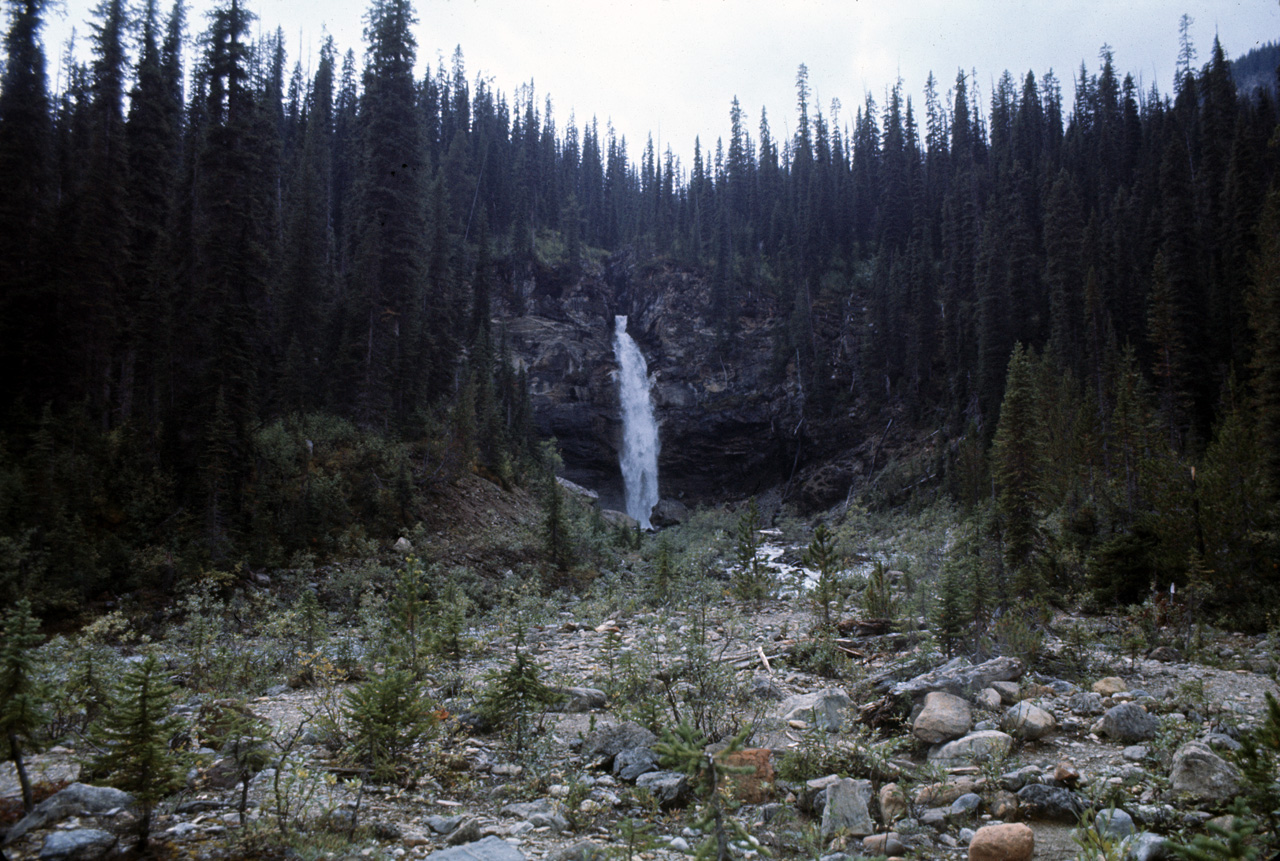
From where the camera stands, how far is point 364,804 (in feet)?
15.2

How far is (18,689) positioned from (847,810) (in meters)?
5.31

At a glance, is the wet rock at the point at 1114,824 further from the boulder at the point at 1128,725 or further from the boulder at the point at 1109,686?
the boulder at the point at 1109,686

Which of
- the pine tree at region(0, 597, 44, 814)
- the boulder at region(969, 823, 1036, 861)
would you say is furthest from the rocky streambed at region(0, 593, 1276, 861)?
the pine tree at region(0, 597, 44, 814)

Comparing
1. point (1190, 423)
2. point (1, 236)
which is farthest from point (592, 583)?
point (1190, 423)

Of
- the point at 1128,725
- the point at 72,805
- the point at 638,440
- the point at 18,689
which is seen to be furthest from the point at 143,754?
the point at 638,440

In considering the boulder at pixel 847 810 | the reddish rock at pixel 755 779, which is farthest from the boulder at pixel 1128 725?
the reddish rock at pixel 755 779

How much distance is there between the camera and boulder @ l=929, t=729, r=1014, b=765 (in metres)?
5.34

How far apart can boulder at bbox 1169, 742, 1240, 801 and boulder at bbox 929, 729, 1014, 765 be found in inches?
46.0

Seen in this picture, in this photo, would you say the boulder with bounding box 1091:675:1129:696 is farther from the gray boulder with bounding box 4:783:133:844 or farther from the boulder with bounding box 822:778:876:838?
the gray boulder with bounding box 4:783:133:844

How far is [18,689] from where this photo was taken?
3.58 m

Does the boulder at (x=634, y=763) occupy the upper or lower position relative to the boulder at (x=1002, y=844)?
lower

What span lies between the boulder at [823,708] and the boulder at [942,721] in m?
0.73

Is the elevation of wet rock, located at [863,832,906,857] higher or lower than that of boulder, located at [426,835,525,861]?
lower

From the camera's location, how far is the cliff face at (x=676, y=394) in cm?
5588
